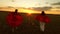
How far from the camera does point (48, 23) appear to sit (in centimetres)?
144

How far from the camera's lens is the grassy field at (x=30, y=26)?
143 centimetres

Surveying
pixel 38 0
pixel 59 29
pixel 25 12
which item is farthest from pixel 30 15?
pixel 59 29

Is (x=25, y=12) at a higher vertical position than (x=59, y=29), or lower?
higher

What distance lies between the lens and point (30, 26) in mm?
1435

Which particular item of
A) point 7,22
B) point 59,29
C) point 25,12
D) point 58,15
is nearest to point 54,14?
point 58,15

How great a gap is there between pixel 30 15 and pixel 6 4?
240 millimetres

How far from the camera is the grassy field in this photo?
56.1 inches

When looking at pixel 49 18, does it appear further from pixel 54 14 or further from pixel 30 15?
pixel 30 15

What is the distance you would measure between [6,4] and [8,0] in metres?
0.04

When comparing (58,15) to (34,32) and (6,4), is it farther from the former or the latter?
(6,4)

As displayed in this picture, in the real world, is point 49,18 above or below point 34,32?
above

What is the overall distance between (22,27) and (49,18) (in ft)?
0.83

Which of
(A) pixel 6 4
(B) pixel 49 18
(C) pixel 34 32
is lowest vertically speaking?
(C) pixel 34 32

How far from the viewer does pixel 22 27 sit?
1431 millimetres
